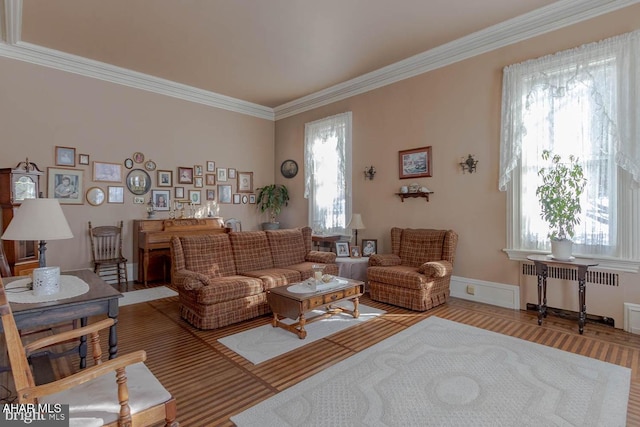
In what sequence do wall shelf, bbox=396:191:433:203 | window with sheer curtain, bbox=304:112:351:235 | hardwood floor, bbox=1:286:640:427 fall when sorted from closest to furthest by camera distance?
hardwood floor, bbox=1:286:640:427 < wall shelf, bbox=396:191:433:203 < window with sheer curtain, bbox=304:112:351:235

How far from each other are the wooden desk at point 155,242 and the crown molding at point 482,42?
3822 mm

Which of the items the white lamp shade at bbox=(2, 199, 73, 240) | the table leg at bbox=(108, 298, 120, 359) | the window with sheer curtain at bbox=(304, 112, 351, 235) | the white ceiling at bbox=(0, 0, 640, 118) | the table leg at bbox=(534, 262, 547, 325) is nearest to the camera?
the white lamp shade at bbox=(2, 199, 73, 240)

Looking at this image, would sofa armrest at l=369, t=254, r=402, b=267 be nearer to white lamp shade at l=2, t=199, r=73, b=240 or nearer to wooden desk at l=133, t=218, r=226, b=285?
wooden desk at l=133, t=218, r=226, b=285

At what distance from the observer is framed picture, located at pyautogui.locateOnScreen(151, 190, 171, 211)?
19.9 ft

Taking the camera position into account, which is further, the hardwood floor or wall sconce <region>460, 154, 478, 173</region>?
wall sconce <region>460, 154, 478, 173</region>

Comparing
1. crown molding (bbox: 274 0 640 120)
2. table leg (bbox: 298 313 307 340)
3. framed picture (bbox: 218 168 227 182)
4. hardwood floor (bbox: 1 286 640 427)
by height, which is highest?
crown molding (bbox: 274 0 640 120)

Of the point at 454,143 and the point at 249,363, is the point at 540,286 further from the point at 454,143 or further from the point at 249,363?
the point at 249,363

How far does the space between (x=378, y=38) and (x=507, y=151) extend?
2325mm

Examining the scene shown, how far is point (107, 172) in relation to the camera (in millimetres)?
5543

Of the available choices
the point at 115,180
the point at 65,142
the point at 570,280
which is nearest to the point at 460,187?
the point at 570,280

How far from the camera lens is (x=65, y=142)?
5129 mm

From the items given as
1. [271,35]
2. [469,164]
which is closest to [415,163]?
[469,164]

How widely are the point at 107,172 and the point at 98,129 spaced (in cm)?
73

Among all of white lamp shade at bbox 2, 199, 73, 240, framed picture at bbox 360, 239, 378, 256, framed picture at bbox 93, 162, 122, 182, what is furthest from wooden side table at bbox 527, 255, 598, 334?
framed picture at bbox 93, 162, 122, 182
